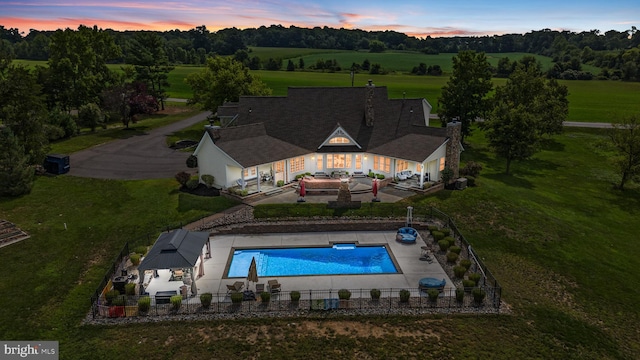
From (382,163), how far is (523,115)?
19652 millimetres

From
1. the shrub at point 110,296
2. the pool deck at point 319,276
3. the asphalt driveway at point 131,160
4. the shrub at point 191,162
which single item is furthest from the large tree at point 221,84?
the shrub at point 110,296

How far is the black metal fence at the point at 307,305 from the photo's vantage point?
A: 22.2m

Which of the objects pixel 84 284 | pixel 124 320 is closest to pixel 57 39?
pixel 84 284

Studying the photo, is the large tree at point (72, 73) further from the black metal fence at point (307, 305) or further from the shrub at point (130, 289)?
the black metal fence at point (307, 305)

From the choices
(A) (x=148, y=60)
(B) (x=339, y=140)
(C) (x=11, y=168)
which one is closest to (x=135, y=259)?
(C) (x=11, y=168)

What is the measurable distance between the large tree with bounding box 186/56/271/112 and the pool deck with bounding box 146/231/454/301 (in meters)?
36.4

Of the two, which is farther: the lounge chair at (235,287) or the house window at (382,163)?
the house window at (382,163)

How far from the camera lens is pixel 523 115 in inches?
1933

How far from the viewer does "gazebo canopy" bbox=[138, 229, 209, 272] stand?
2338cm

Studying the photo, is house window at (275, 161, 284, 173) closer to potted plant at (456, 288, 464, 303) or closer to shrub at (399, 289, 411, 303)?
shrub at (399, 289, 411, 303)

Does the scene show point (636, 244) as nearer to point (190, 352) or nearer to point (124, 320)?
point (190, 352)

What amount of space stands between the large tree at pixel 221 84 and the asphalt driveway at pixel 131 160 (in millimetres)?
10100

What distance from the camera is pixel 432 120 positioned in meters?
79.2

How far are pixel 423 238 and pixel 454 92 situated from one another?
3454 cm
